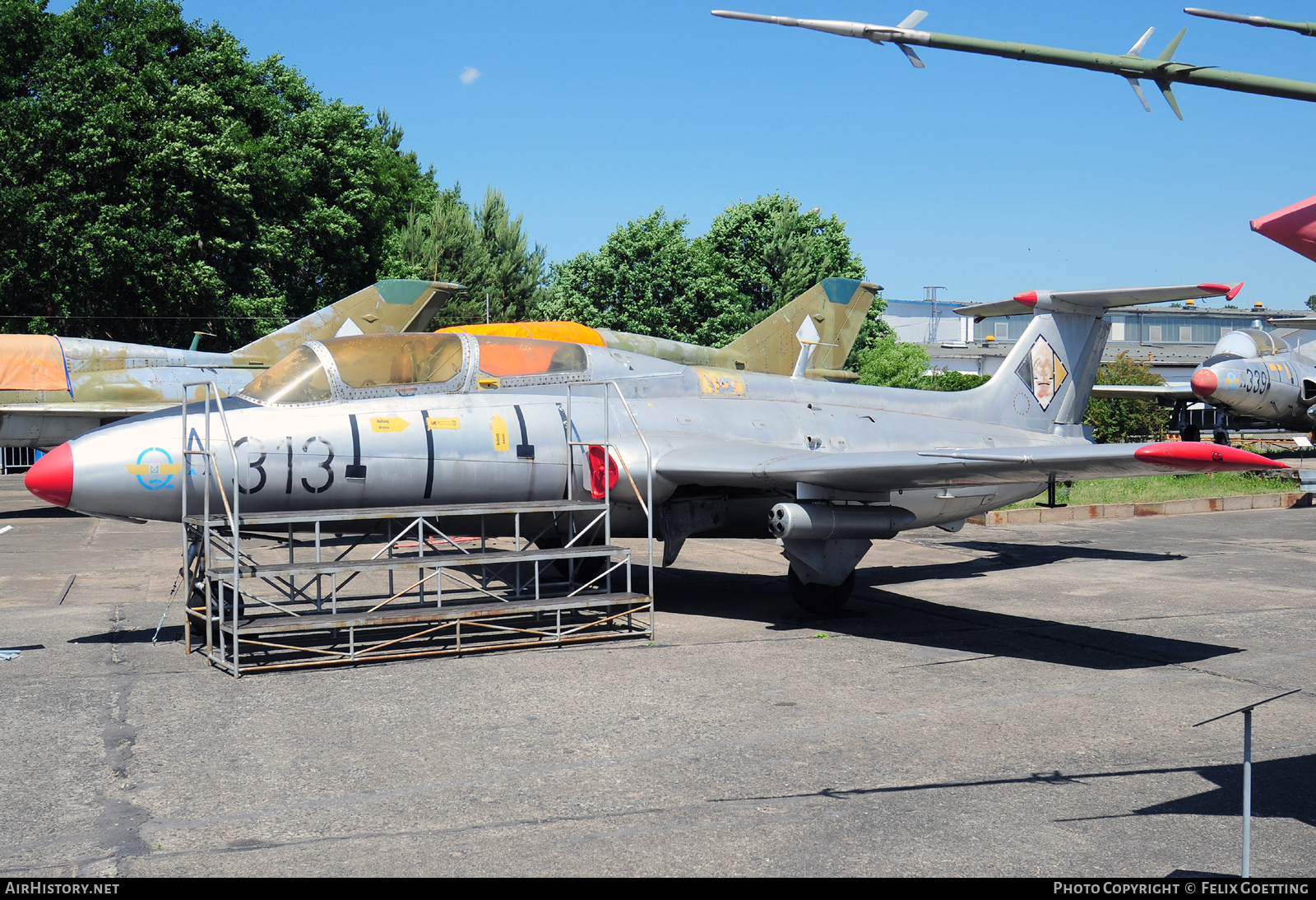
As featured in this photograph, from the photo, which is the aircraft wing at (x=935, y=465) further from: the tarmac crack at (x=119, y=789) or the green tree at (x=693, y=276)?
the green tree at (x=693, y=276)

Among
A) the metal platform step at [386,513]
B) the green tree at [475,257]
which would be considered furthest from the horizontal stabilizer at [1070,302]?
the green tree at [475,257]

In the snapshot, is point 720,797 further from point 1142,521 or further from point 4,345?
point 4,345

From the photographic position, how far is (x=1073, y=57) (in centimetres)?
430

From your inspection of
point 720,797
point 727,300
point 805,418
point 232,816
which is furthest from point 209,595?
point 727,300

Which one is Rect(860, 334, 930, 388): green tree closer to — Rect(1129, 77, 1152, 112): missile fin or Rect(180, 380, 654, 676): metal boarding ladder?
Rect(180, 380, 654, 676): metal boarding ladder

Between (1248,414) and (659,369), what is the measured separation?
21.6 m

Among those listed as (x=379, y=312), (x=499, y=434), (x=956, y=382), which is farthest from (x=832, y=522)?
(x=956, y=382)

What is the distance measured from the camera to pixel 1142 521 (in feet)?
68.5

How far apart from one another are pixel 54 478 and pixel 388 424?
2813 millimetres

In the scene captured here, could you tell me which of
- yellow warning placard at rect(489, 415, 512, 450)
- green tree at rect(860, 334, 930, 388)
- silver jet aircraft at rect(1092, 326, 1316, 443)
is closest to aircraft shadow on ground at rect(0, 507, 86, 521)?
yellow warning placard at rect(489, 415, 512, 450)

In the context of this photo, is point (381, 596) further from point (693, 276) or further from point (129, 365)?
point (693, 276)

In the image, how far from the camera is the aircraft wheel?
11227 mm

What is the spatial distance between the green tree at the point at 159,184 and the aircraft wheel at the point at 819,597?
3124cm

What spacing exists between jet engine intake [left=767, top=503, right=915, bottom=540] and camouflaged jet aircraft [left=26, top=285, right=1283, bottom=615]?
0.7 inches
